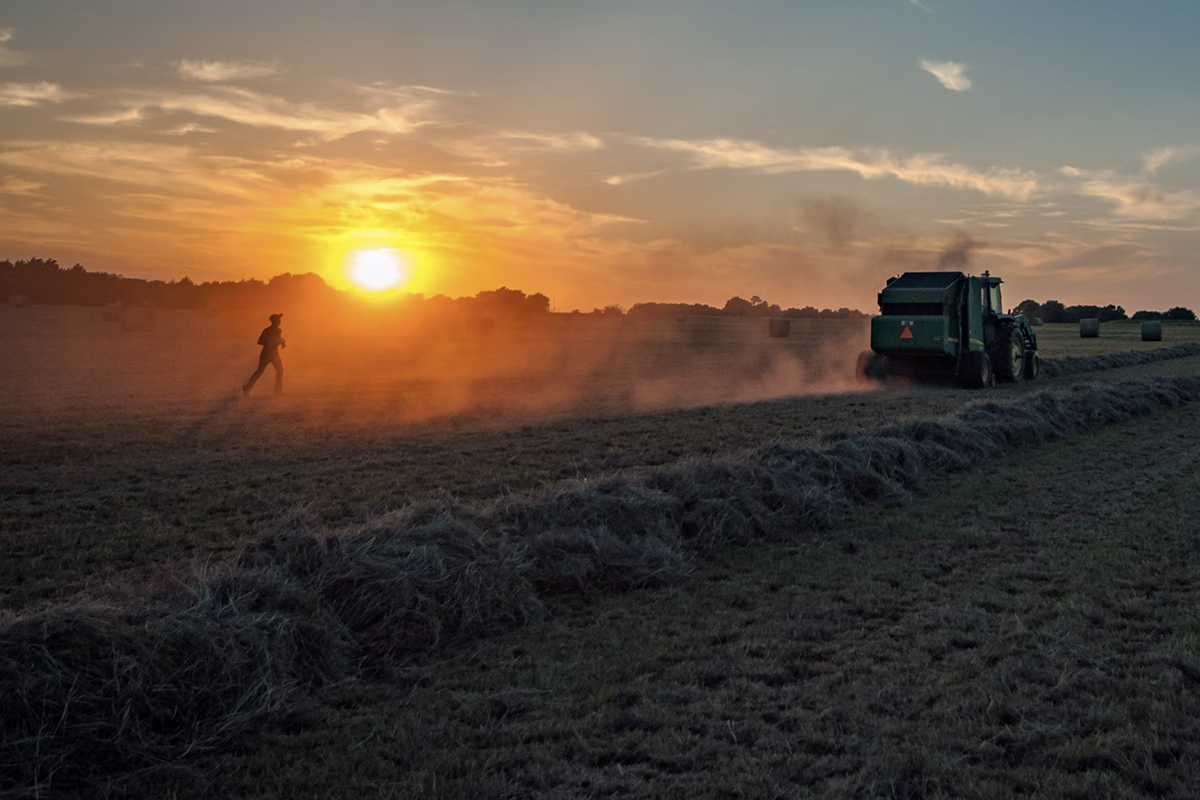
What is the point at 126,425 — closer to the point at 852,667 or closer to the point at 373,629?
the point at 373,629

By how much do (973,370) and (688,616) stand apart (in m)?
19.6

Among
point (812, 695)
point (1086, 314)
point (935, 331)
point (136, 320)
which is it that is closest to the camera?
point (812, 695)

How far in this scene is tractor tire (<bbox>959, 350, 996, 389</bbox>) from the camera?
23.7m

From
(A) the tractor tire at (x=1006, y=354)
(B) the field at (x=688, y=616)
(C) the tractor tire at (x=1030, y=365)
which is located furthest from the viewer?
(C) the tractor tire at (x=1030, y=365)

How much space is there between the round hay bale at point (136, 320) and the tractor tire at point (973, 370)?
135 feet

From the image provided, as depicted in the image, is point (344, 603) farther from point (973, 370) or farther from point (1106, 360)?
point (1106, 360)

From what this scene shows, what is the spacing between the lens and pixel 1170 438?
14719 millimetres

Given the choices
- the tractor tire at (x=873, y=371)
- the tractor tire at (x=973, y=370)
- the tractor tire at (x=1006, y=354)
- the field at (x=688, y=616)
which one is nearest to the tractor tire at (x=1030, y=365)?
the tractor tire at (x=1006, y=354)

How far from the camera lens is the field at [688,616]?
4105mm

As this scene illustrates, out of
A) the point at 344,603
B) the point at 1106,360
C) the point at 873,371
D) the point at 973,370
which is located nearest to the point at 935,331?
the point at 973,370

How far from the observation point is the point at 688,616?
6293mm

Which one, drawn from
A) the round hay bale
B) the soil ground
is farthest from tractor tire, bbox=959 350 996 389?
the round hay bale

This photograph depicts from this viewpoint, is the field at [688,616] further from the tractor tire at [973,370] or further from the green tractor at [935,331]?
the tractor tire at [973,370]

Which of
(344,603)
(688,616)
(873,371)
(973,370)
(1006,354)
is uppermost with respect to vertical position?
(1006,354)
